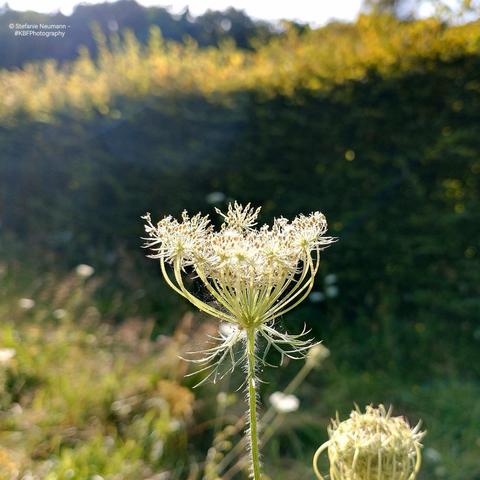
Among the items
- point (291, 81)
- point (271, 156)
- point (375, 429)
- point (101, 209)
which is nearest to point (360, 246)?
point (271, 156)

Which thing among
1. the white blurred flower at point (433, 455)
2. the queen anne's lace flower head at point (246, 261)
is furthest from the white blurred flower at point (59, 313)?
the queen anne's lace flower head at point (246, 261)

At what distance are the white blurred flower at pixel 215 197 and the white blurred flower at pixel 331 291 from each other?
116cm

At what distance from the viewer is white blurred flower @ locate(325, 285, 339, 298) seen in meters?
5.23

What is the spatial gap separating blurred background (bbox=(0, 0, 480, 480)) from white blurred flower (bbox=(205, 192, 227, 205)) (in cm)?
3

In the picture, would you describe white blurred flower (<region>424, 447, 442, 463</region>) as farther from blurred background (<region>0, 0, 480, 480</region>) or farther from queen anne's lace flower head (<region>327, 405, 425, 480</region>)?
queen anne's lace flower head (<region>327, 405, 425, 480</region>)

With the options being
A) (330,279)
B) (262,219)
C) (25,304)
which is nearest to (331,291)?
(330,279)

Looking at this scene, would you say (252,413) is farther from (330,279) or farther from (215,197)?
(215,197)

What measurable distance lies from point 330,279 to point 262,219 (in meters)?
0.81

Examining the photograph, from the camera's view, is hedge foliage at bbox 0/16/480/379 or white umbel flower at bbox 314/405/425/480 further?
hedge foliage at bbox 0/16/480/379

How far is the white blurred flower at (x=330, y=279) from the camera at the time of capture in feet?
17.2

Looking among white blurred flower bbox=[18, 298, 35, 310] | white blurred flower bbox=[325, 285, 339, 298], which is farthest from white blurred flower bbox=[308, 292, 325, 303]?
white blurred flower bbox=[18, 298, 35, 310]

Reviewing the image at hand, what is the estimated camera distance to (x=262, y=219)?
18.5ft

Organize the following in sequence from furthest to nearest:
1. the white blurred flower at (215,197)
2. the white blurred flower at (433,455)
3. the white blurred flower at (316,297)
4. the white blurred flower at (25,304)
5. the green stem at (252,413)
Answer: the white blurred flower at (215,197), the white blurred flower at (316,297), the white blurred flower at (25,304), the white blurred flower at (433,455), the green stem at (252,413)

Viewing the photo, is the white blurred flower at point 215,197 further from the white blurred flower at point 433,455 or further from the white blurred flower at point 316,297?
the white blurred flower at point 433,455
